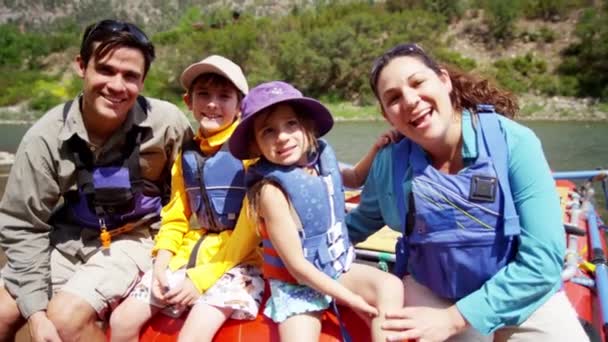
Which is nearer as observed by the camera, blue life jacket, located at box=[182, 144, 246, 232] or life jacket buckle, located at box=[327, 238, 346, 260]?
life jacket buckle, located at box=[327, 238, 346, 260]

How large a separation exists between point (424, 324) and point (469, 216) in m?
0.31

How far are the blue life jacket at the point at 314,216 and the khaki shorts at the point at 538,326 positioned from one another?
10.0 inches

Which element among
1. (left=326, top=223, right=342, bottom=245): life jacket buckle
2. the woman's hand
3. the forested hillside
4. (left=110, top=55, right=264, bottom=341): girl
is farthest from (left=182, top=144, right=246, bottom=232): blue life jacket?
the forested hillside

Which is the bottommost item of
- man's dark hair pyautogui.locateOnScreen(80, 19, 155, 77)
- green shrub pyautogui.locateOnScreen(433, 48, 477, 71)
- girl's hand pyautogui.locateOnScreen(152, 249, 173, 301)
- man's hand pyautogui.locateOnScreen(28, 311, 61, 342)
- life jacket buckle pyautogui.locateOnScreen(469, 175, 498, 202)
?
green shrub pyautogui.locateOnScreen(433, 48, 477, 71)

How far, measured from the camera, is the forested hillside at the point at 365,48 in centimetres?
2845

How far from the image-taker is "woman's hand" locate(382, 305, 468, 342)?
4.30 ft

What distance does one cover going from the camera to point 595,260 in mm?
2395

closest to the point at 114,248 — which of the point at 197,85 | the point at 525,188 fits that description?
the point at 197,85

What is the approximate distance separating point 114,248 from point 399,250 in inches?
39.8

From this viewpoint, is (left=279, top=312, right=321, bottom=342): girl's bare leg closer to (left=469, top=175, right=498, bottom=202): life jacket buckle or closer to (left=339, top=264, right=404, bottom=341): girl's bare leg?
(left=339, top=264, right=404, bottom=341): girl's bare leg

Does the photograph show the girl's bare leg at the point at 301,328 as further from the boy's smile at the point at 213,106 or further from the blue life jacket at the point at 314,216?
the boy's smile at the point at 213,106

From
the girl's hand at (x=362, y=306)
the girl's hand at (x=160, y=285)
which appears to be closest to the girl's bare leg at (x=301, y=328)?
the girl's hand at (x=362, y=306)

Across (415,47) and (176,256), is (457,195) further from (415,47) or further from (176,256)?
(176,256)

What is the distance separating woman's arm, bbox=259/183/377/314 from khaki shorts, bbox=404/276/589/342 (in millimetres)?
249
